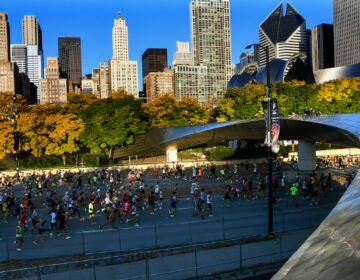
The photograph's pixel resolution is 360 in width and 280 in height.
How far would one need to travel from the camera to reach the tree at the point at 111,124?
4597 centimetres

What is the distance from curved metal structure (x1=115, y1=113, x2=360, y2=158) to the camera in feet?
73.3

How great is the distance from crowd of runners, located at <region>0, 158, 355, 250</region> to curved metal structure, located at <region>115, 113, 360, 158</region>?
→ 9.91 feet

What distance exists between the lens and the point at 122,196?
2228 cm

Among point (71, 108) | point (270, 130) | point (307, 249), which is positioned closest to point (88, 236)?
point (270, 130)

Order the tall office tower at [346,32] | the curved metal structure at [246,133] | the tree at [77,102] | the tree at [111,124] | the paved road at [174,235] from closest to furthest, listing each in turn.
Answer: the paved road at [174,235] < the curved metal structure at [246,133] < the tree at [111,124] < the tree at [77,102] < the tall office tower at [346,32]

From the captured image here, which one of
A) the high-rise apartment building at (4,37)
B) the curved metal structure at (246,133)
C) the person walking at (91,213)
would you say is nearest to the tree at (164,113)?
the curved metal structure at (246,133)

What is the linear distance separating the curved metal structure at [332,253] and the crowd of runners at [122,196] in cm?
1287

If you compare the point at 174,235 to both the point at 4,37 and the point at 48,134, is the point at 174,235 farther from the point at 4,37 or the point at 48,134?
the point at 4,37

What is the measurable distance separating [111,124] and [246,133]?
16339 mm

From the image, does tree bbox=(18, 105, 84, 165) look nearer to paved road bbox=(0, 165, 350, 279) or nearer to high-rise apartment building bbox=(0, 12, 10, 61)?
paved road bbox=(0, 165, 350, 279)

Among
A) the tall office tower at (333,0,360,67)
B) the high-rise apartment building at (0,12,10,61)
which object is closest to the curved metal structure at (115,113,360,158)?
the tall office tower at (333,0,360,67)

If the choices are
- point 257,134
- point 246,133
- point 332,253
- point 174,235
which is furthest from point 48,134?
→ point 332,253

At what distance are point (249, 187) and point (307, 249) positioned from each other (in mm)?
20321

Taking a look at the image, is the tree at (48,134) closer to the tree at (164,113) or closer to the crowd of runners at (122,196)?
the crowd of runners at (122,196)
